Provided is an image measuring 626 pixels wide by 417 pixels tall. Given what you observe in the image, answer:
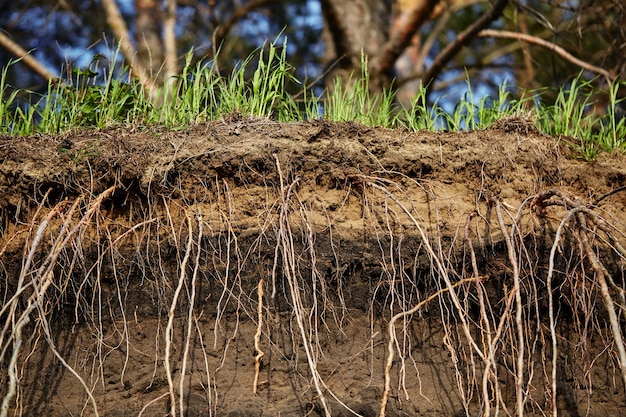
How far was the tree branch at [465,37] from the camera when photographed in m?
5.09

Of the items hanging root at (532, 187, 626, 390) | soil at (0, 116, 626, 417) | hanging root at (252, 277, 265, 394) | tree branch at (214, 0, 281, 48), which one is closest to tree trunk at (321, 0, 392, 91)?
tree branch at (214, 0, 281, 48)

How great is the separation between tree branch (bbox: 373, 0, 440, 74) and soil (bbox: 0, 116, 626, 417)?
8.26ft

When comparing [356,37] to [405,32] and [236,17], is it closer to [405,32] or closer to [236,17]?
[405,32]

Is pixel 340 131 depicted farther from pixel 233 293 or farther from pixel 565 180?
pixel 565 180

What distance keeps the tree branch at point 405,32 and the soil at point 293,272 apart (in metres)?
2.52

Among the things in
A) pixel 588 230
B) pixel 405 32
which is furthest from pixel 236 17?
pixel 588 230

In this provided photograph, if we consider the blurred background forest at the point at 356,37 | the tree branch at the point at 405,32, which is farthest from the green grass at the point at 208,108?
the tree branch at the point at 405,32

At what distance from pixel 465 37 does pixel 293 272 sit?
3.27 metres

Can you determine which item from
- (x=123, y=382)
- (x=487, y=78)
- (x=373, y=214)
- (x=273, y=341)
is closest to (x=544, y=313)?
(x=373, y=214)

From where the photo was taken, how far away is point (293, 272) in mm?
2809

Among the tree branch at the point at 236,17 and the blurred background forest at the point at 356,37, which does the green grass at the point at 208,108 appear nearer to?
the blurred background forest at the point at 356,37

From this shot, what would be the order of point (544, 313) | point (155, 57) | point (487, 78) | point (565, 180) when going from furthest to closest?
point (487, 78) → point (155, 57) → point (565, 180) → point (544, 313)

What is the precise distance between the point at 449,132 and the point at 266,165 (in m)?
0.94

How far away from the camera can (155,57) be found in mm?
7094
